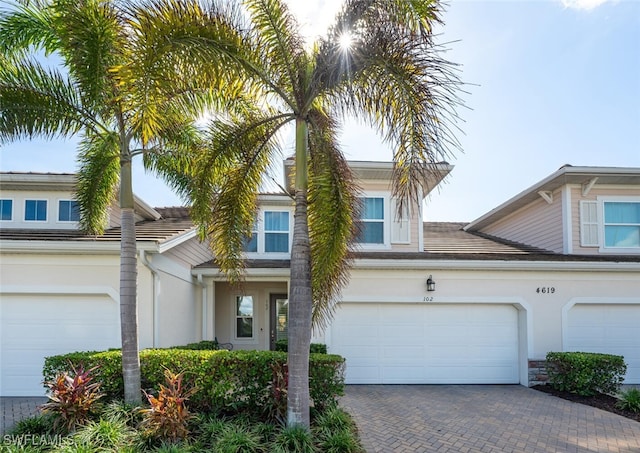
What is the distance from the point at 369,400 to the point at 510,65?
7491 mm

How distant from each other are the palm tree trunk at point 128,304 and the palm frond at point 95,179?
0.70m

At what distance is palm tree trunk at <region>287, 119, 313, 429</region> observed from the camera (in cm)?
518

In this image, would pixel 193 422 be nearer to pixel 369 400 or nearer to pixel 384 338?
pixel 369 400

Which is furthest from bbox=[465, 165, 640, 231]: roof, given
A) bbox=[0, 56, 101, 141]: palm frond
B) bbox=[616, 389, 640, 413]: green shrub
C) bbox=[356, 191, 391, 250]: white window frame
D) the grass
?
bbox=[0, 56, 101, 141]: palm frond

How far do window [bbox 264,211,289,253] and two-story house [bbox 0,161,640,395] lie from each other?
0.10 feet

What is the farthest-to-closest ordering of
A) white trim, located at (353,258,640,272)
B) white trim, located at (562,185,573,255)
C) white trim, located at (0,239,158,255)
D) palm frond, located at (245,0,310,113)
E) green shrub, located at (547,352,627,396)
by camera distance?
white trim, located at (562,185,573,255) < white trim, located at (353,258,640,272) < green shrub, located at (547,352,627,396) < white trim, located at (0,239,158,255) < palm frond, located at (245,0,310,113)

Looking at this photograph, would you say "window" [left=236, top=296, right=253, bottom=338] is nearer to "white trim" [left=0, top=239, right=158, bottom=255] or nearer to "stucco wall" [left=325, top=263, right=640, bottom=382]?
"stucco wall" [left=325, top=263, right=640, bottom=382]

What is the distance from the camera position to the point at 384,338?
385 inches

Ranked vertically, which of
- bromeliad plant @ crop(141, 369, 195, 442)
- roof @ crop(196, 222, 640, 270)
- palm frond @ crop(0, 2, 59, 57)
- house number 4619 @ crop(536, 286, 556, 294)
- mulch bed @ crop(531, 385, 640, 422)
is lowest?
mulch bed @ crop(531, 385, 640, 422)

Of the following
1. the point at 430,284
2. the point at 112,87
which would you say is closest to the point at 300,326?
the point at 112,87

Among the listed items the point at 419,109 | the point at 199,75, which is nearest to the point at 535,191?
the point at 419,109

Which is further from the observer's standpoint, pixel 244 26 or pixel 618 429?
pixel 618 429

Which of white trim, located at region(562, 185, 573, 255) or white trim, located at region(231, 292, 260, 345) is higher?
white trim, located at region(562, 185, 573, 255)

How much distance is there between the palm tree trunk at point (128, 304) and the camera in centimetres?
594
